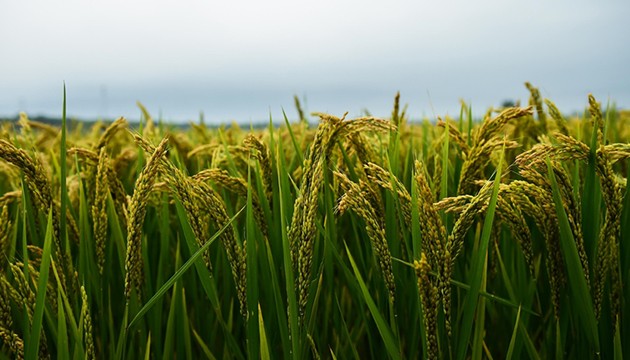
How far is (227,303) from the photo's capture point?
1945mm

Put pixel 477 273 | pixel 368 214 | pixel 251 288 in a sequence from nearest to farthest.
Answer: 1. pixel 368 214
2. pixel 477 273
3. pixel 251 288

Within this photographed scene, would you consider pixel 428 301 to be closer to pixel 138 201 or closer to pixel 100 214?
pixel 138 201

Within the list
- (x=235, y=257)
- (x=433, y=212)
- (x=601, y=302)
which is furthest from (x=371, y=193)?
(x=601, y=302)

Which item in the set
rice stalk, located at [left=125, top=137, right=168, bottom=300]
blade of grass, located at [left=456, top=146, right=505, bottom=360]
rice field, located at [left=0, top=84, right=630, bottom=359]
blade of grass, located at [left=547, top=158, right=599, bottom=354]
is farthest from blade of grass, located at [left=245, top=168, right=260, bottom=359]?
blade of grass, located at [left=547, top=158, right=599, bottom=354]

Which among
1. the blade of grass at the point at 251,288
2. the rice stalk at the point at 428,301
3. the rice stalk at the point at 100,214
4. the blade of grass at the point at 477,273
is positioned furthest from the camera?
the rice stalk at the point at 100,214

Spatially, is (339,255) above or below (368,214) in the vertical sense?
below

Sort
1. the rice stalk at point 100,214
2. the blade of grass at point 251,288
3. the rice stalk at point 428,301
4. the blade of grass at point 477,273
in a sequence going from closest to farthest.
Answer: the rice stalk at point 428,301 < the blade of grass at point 477,273 < the blade of grass at point 251,288 < the rice stalk at point 100,214

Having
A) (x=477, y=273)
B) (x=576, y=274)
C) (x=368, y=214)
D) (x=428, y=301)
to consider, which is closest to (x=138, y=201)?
(x=368, y=214)

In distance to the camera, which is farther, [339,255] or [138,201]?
[339,255]

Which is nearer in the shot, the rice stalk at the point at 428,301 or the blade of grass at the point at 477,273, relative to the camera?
the rice stalk at the point at 428,301

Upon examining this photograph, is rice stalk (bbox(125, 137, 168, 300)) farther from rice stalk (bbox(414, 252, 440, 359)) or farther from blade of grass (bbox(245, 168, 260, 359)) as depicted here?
rice stalk (bbox(414, 252, 440, 359))

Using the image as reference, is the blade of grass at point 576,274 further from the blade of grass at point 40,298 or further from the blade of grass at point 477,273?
the blade of grass at point 40,298

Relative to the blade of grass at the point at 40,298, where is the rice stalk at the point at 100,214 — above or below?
above

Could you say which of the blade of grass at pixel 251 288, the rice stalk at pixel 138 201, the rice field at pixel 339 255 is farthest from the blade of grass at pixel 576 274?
the rice stalk at pixel 138 201
